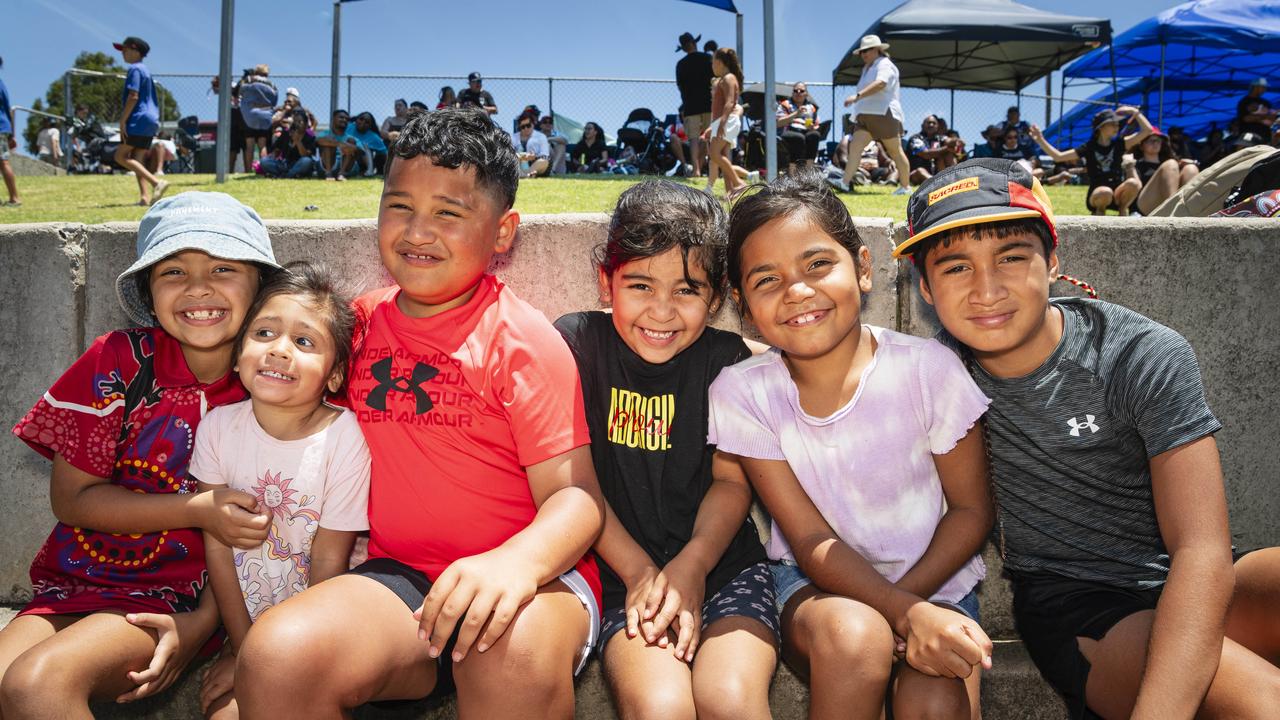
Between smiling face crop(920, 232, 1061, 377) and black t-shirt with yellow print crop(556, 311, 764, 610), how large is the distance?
657mm

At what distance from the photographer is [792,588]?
2021 mm

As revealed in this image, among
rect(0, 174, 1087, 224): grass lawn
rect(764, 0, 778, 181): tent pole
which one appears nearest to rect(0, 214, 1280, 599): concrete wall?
rect(0, 174, 1087, 224): grass lawn

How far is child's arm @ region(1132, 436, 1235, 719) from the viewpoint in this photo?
1643 millimetres

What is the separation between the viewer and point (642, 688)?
Answer: 1.67 m

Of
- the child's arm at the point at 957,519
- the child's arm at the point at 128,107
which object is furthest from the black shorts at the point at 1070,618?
the child's arm at the point at 128,107

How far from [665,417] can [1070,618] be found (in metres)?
1.17

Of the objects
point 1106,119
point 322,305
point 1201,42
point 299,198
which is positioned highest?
point 1201,42

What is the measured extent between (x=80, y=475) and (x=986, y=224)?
8.16 ft

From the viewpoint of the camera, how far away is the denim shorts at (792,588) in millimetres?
1969

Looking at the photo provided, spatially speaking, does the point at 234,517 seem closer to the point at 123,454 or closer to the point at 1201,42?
the point at 123,454

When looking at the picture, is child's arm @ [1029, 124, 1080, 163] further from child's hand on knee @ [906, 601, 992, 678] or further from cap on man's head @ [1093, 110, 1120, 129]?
child's hand on knee @ [906, 601, 992, 678]

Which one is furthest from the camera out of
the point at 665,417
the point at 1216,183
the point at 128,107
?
the point at 128,107

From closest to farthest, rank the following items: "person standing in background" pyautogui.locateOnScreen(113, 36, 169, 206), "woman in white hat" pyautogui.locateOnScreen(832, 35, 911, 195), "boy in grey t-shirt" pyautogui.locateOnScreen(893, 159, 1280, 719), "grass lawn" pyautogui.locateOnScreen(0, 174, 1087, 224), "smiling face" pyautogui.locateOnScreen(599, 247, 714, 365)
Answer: "boy in grey t-shirt" pyautogui.locateOnScreen(893, 159, 1280, 719)
"smiling face" pyautogui.locateOnScreen(599, 247, 714, 365)
"grass lawn" pyautogui.locateOnScreen(0, 174, 1087, 224)
"person standing in background" pyautogui.locateOnScreen(113, 36, 169, 206)
"woman in white hat" pyautogui.locateOnScreen(832, 35, 911, 195)

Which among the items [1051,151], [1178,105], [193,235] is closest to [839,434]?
[193,235]
